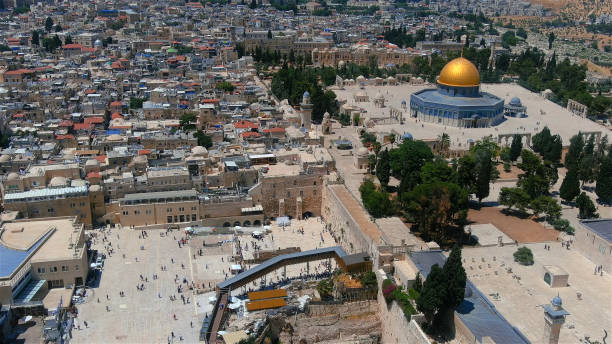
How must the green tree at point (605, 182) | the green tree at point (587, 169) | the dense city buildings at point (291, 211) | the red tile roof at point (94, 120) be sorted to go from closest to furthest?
the dense city buildings at point (291, 211) → the green tree at point (605, 182) → the green tree at point (587, 169) → the red tile roof at point (94, 120)

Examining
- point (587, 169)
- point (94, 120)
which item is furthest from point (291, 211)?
point (94, 120)

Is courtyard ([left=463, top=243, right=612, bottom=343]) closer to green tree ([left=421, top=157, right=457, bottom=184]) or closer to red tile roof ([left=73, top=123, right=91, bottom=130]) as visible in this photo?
Answer: green tree ([left=421, top=157, right=457, bottom=184])

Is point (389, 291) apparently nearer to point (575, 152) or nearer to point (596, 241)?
point (596, 241)

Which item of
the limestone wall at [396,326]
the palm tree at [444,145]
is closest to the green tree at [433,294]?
the limestone wall at [396,326]

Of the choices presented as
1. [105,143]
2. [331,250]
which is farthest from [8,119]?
[331,250]

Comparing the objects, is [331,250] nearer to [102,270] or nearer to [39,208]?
[102,270]

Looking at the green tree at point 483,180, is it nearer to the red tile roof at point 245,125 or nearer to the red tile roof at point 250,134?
the red tile roof at point 250,134
